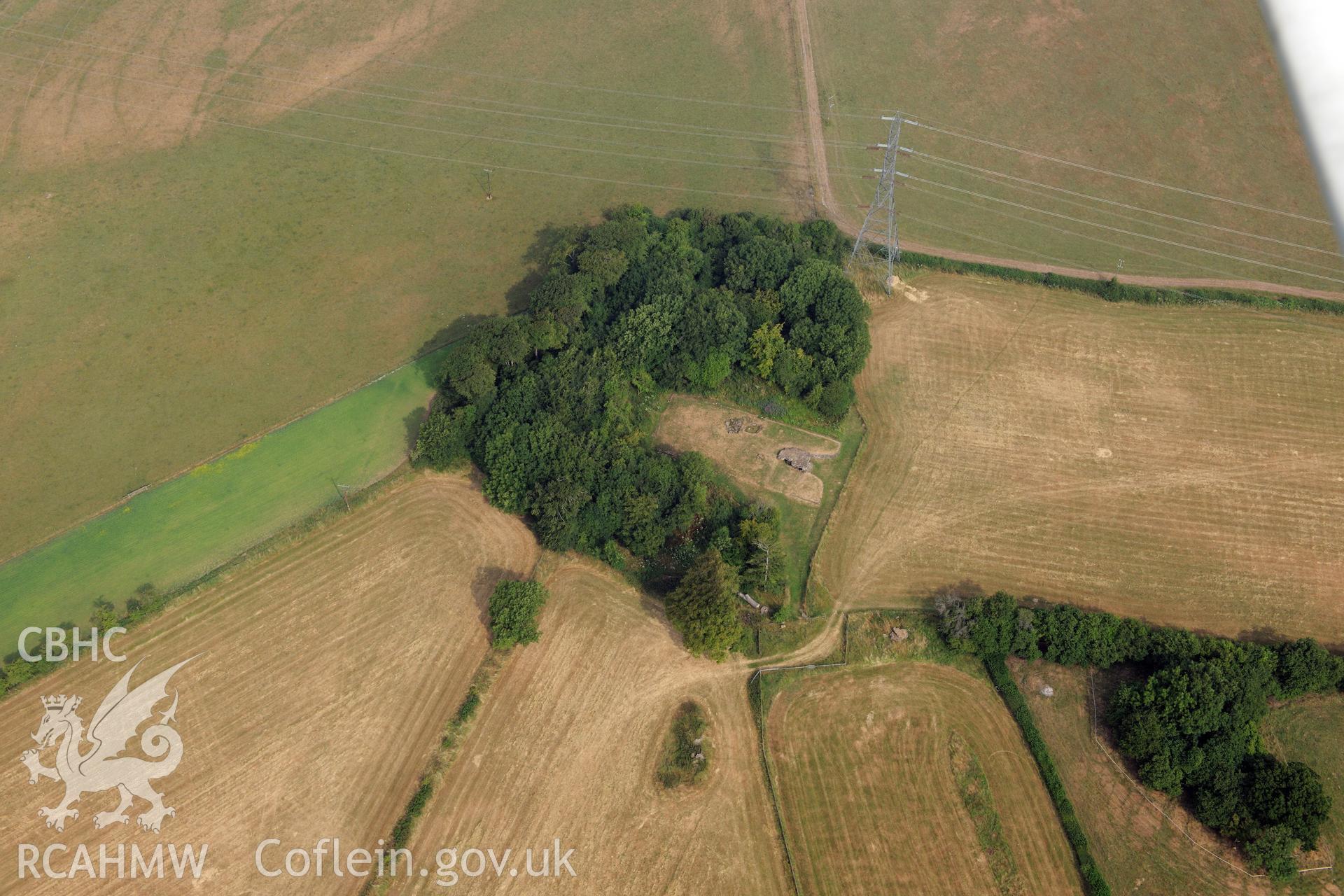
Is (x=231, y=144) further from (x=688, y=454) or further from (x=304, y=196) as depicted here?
(x=688, y=454)

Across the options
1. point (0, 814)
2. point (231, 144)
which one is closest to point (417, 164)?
point (231, 144)

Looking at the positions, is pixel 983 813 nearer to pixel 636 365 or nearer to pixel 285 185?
pixel 636 365

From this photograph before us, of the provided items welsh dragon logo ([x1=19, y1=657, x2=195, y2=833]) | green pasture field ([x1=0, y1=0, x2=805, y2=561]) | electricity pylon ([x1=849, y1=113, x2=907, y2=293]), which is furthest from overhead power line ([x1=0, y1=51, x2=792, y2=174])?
welsh dragon logo ([x1=19, y1=657, x2=195, y2=833])

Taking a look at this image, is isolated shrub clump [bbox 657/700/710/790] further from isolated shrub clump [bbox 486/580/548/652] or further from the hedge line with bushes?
the hedge line with bushes

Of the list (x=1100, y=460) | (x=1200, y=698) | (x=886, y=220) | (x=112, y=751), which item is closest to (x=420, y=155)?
(x=886, y=220)

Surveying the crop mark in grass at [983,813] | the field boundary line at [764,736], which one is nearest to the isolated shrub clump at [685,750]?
the field boundary line at [764,736]

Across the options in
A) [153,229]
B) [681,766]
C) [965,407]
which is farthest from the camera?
[153,229]
